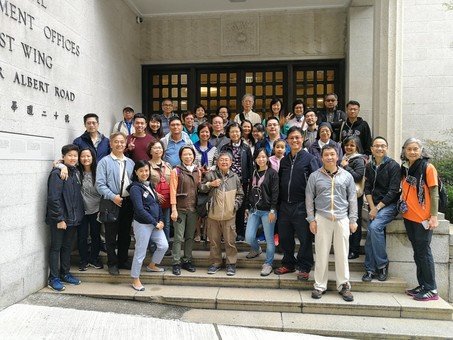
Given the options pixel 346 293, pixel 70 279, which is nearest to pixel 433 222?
pixel 346 293

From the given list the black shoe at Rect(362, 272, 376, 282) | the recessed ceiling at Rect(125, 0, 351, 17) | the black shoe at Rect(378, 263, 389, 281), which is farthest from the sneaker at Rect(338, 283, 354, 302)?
the recessed ceiling at Rect(125, 0, 351, 17)

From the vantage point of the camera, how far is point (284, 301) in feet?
15.4

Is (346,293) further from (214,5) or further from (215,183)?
(214,5)

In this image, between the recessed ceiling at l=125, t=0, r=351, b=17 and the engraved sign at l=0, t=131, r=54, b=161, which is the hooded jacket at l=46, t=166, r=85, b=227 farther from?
the recessed ceiling at l=125, t=0, r=351, b=17

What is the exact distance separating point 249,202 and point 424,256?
7.80ft

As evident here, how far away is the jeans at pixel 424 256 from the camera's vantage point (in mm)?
4797

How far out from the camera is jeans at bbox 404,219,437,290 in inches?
189

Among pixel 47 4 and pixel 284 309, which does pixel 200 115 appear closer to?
pixel 47 4

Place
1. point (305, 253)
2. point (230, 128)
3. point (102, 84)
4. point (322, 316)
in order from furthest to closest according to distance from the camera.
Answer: point (102, 84) < point (230, 128) < point (305, 253) < point (322, 316)

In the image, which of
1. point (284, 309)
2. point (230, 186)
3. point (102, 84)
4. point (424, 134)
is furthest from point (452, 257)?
point (102, 84)

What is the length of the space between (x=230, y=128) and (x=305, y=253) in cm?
218

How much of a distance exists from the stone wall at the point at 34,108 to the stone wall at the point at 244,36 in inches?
111

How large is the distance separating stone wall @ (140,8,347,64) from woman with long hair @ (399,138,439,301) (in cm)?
514

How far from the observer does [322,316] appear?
14.9 ft
